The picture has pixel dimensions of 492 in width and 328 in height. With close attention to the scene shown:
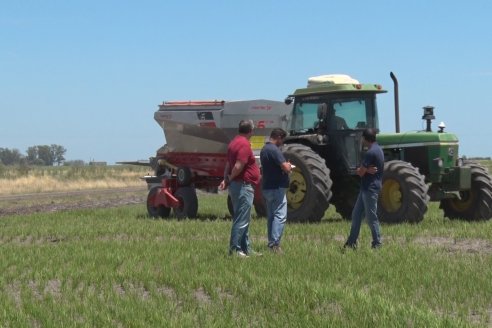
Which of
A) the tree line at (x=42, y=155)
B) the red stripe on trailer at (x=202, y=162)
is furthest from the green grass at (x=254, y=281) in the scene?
the tree line at (x=42, y=155)

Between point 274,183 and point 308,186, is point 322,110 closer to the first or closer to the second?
point 308,186

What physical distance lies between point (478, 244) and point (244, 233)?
141 inches

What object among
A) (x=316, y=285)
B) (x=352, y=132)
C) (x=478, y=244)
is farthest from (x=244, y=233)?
(x=352, y=132)

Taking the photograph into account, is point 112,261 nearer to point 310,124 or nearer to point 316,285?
point 316,285

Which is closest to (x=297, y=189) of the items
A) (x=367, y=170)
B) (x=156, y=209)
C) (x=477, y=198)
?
(x=477, y=198)

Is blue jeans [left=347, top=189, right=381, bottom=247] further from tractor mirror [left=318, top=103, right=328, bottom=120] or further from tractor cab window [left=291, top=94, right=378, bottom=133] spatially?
tractor cab window [left=291, top=94, right=378, bottom=133]

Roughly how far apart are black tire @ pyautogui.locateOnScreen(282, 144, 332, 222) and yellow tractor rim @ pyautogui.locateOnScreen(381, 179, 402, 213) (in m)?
1.12

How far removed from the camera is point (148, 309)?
711 centimetres

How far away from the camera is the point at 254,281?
832 cm

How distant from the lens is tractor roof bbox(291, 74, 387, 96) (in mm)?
15672

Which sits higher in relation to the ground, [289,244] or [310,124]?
[310,124]

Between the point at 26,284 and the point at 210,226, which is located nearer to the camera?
the point at 26,284

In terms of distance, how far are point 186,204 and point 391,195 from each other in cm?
567

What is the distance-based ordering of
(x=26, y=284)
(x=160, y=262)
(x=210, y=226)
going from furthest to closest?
(x=210, y=226) < (x=160, y=262) < (x=26, y=284)
